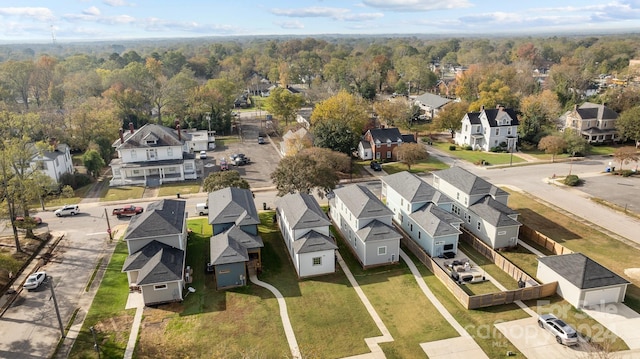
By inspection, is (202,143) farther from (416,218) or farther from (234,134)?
(416,218)

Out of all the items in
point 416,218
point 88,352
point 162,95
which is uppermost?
point 162,95

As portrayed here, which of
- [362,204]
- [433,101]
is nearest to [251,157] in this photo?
[362,204]

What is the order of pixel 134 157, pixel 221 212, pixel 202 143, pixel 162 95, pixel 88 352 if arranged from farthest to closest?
pixel 162 95, pixel 202 143, pixel 134 157, pixel 221 212, pixel 88 352

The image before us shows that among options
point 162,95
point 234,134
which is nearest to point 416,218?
point 234,134

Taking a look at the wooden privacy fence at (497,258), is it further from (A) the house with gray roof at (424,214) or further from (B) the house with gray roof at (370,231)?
(B) the house with gray roof at (370,231)

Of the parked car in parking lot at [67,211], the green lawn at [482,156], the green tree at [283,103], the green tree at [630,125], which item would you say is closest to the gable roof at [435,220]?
the green lawn at [482,156]

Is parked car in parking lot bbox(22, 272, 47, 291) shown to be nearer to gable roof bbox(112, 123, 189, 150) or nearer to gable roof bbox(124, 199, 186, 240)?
gable roof bbox(124, 199, 186, 240)
